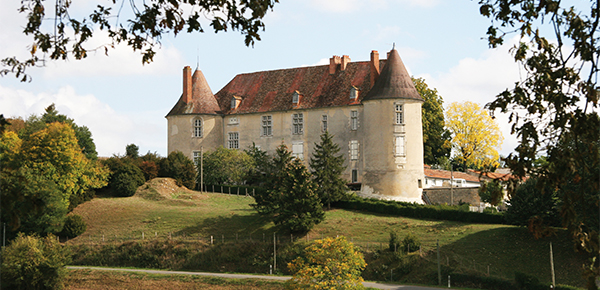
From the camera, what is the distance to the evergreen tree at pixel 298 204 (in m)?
43.8

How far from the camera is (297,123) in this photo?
191ft

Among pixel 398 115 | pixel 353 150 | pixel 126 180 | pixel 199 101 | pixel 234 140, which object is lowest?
pixel 126 180

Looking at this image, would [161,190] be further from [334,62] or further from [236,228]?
[334,62]

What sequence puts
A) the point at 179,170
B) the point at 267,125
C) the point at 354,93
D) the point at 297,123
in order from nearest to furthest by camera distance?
the point at 354,93 < the point at 179,170 < the point at 297,123 < the point at 267,125

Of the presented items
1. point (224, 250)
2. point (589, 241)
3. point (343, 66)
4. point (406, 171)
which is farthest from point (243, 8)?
point (343, 66)

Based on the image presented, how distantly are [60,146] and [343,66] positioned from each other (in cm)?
2464

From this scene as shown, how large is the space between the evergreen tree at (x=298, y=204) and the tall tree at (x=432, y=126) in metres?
21.0

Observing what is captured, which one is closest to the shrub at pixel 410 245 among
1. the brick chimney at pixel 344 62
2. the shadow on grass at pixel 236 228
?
the shadow on grass at pixel 236 228

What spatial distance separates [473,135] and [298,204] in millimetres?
24677

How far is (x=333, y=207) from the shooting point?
50.5 meters

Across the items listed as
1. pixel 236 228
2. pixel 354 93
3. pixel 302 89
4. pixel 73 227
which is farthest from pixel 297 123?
pixel 73 227

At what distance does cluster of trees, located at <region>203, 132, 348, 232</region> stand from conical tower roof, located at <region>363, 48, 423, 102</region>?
560 cm

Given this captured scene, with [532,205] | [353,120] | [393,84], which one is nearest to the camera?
[532,205]

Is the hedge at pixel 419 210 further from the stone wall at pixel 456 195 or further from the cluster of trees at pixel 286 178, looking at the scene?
the stone wall at pixel 456 195
